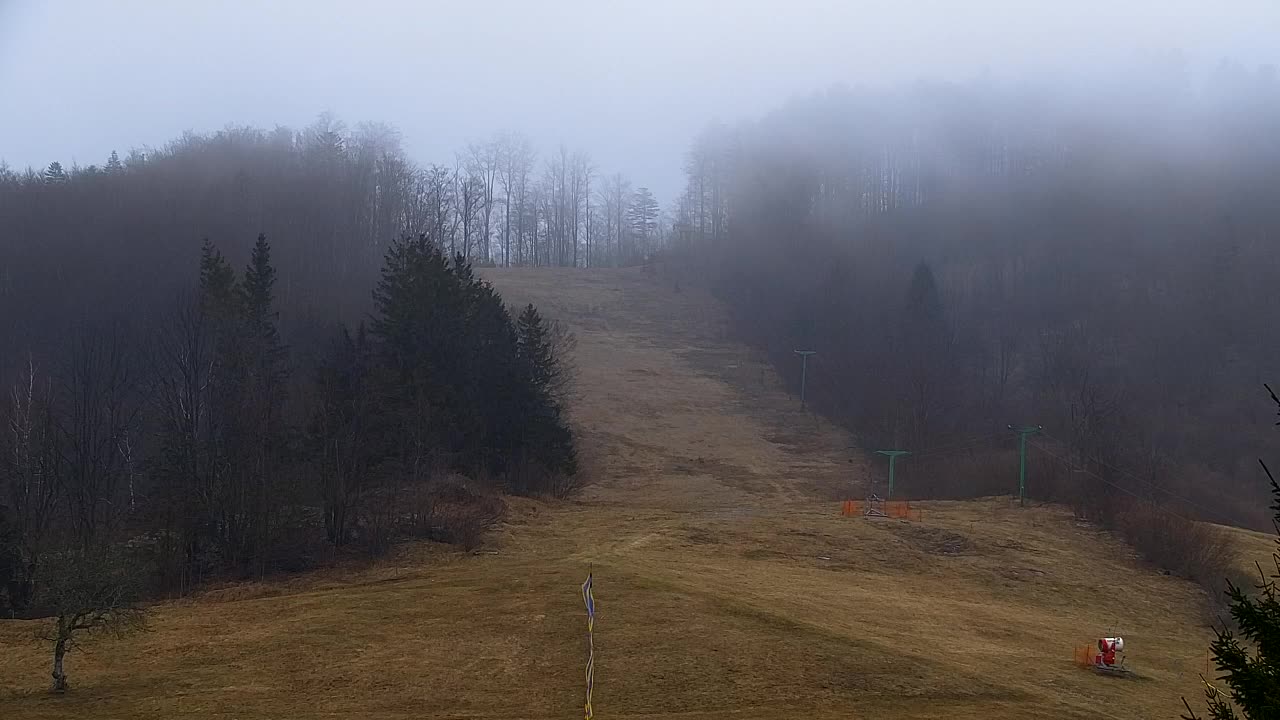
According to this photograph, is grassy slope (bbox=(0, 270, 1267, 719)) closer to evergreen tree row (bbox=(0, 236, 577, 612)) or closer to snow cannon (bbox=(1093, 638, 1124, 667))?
snow cannon (bbox=(1093, 638, 1124, 667))

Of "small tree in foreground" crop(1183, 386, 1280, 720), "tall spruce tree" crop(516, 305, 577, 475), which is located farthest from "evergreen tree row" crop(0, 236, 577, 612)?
"small tree in foreground" crop(1183, 386, 1280, 720)

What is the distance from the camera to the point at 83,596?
1317 cm

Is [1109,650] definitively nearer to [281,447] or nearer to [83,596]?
[83,596]

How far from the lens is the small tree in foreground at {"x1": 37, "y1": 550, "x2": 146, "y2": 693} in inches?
514

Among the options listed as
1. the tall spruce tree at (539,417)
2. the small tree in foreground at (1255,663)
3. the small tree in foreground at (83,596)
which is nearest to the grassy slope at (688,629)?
the small tree in foreground at (83,596)

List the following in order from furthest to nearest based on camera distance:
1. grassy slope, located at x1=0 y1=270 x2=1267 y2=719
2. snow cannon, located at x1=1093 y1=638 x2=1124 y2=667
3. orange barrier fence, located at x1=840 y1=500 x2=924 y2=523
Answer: orange barrier fence, located at x1=840 y1=500 x2=924 y2=523 → snow cannon, located at x1=1093 y1=638 x2=1124 y2=667 → grassy slope, located at x1=0 y1=270 x2=1267 y2=719

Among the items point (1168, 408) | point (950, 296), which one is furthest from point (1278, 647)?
point (950, 296)

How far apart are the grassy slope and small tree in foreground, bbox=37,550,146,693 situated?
2.80ft

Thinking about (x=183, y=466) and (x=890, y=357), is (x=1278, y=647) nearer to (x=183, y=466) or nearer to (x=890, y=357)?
(x=183, y=466)

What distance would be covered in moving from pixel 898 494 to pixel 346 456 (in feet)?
86.6

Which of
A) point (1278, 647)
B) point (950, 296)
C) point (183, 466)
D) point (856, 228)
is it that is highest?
point (856, 228)

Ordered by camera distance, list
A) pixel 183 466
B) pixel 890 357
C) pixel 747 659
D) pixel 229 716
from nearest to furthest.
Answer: pixel 229 716
pixel 747 659
pixel 183 466
pixel 890 357

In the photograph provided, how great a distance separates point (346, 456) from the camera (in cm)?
2517

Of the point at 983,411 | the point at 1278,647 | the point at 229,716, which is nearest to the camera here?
the point at 1278,647
